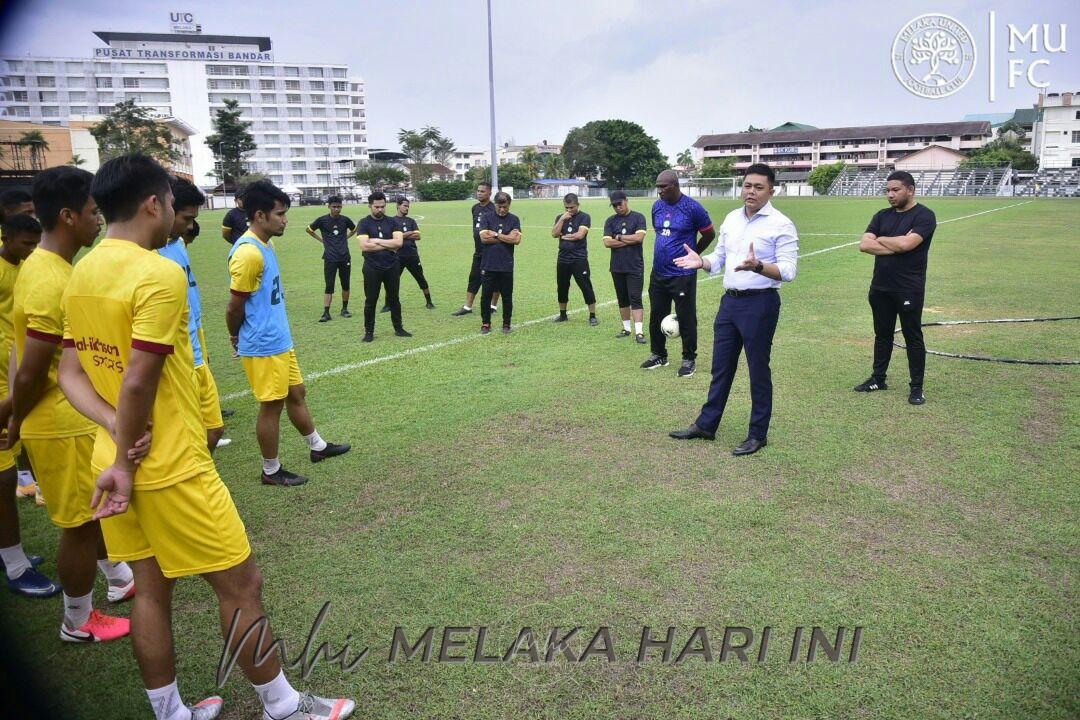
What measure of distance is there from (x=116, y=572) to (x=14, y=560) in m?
0.60

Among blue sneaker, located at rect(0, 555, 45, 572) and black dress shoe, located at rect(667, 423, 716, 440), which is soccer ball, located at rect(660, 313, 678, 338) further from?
blue sneaker, located at rect(0, 555, 45, 572)

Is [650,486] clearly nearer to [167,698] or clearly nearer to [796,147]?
[167,698]

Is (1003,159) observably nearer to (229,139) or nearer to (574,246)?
(574,246)

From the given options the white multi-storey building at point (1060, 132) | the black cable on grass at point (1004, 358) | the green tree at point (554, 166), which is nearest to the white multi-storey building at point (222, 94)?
the green tree at point (554, 166)

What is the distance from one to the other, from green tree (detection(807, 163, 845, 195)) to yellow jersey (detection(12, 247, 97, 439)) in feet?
283

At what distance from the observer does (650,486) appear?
519 centimetres

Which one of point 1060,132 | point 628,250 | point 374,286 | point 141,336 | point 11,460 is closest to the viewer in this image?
point 141,336

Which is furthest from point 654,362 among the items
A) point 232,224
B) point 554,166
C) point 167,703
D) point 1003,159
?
point 554,166

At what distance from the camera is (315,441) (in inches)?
230

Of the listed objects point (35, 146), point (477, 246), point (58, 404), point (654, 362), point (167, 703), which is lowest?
point (167, 703)

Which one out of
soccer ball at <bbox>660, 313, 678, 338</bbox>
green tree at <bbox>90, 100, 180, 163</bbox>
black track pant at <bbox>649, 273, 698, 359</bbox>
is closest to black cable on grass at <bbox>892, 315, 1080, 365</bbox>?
black track pant at <bbox>649, 273, 698, 359</bbox>

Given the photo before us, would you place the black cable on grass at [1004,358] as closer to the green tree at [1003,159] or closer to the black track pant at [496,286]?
the black track pant at [496,286]

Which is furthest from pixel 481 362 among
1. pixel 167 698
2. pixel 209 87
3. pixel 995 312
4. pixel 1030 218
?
pixel 209 87

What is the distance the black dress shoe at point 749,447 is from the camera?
5770 mm
